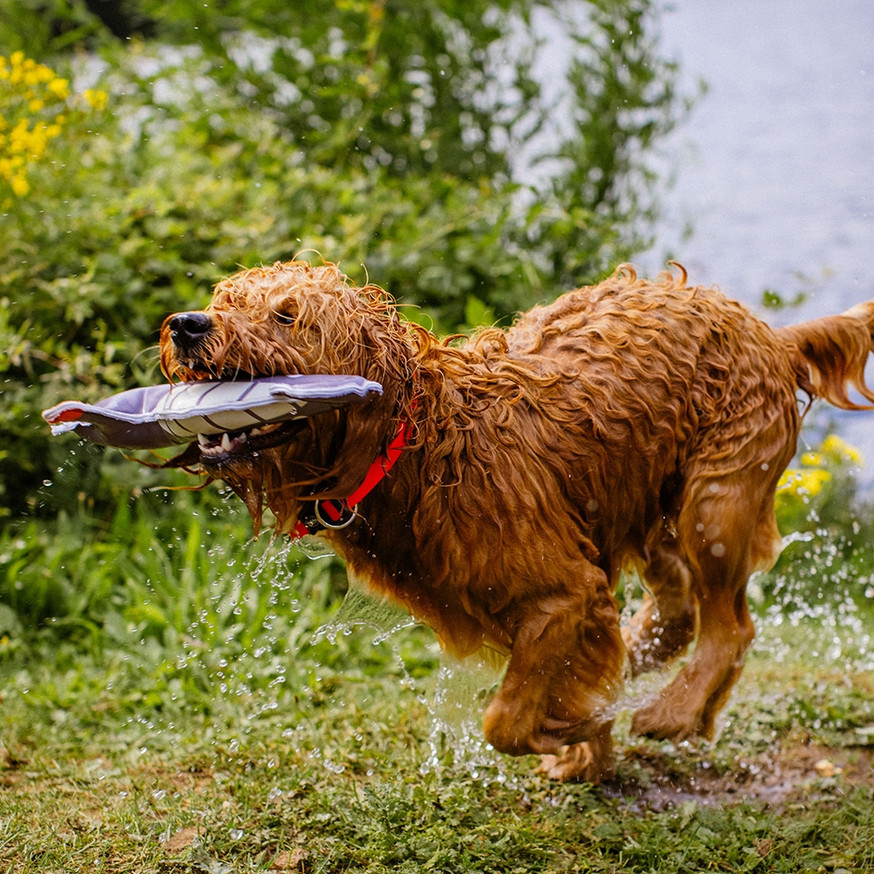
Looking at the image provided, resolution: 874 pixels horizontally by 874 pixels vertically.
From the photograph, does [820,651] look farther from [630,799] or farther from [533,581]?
[533,581]

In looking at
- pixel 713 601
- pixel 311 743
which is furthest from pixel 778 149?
pixel 311 743

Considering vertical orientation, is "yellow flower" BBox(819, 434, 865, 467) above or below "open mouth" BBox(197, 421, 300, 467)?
below

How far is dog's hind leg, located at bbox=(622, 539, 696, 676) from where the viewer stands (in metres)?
4.62

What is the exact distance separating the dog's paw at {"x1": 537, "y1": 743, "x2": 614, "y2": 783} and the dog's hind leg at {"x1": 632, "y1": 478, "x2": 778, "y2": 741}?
33 cm

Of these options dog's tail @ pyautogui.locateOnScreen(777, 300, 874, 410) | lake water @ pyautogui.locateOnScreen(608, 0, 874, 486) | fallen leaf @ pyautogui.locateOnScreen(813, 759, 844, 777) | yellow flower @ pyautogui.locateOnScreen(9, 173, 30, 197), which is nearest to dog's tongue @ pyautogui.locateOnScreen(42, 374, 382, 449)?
dog's tail @ pyautogui.locateOnScreen(777, 300, 874, 410)

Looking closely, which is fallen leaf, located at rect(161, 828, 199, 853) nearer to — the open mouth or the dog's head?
the dog's head

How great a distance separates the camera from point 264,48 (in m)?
8.93

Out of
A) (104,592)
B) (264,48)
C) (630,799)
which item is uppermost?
(264,48)

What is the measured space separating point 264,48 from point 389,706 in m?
6.16

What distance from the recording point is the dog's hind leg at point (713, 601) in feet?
13.1

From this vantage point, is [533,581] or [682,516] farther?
[682,516]

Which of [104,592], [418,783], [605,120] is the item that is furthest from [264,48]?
[418,783]

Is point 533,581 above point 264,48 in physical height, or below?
below

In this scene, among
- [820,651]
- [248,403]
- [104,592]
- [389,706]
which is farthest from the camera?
[820,651]
